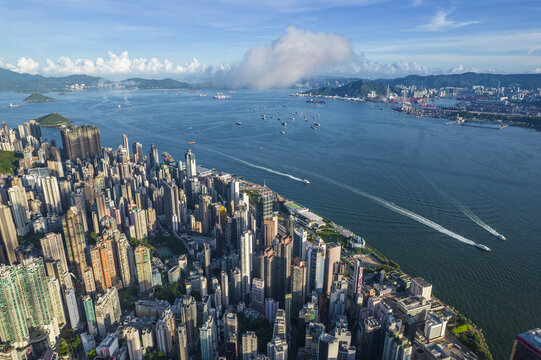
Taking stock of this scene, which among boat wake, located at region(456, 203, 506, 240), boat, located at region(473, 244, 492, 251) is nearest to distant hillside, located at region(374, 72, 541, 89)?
boat wake, located at region(456, 203, 506, 240)

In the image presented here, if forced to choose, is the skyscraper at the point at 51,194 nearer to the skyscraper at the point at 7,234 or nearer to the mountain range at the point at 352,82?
the skyscraper at the point at 7,234

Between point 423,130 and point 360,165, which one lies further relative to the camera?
point 423,130

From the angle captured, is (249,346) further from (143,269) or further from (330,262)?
(143,269)

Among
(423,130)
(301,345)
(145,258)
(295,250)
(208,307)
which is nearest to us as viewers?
(301,345)

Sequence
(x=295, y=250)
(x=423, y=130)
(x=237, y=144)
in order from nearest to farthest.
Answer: (x=295, y=250) < (x=237, y=144) < (x=423, y=130)

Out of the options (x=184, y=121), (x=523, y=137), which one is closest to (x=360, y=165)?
(x=523, y=137)

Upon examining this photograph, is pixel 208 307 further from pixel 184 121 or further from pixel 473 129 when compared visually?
pixel 473 129

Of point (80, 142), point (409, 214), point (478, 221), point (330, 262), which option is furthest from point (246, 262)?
point (80, 142)
